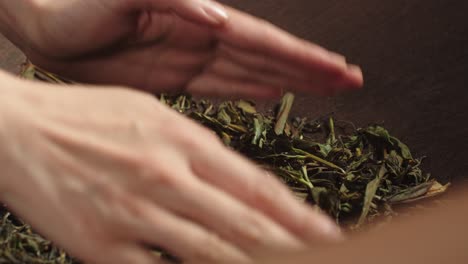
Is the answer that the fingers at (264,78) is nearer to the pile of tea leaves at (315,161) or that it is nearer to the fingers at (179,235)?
the pile of tea leaves at (315,161)

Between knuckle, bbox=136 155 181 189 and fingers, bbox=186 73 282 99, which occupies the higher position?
fingers, bbox=186 73 282 99

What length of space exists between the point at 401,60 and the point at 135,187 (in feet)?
2.50

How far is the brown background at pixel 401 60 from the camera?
1061mm

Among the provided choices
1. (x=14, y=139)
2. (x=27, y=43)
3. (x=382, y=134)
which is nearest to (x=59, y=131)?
(x=14, y=139)

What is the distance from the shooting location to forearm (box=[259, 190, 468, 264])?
12.6 inches

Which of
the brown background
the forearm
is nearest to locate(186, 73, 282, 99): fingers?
the brown background

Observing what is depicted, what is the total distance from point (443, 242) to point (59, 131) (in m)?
0.31

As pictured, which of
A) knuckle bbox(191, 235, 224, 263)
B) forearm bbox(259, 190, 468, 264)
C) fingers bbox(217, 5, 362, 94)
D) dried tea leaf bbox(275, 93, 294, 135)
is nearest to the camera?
forearm bbox(259, 190, 468, 264)

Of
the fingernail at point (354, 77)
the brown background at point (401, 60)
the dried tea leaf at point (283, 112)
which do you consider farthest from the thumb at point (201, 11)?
the brown background at point (401, 60)

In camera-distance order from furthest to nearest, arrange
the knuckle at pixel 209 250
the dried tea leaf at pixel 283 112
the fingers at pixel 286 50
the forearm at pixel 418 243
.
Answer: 1. the dried tea leaf at pixel 283 112
2. the fingers at pixel 286 50
3. the knuckle at pixel 209 250
4. the forearm at pixel 418 243

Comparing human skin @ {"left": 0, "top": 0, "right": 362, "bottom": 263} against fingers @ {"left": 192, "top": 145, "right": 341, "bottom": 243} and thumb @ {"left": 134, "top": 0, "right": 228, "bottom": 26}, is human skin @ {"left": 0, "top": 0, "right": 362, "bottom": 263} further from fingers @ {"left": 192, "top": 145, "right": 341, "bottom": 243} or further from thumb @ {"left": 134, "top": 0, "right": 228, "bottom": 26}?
thumb @ {"left": 134, "top": 0, "right": 228, "bottom": 26}

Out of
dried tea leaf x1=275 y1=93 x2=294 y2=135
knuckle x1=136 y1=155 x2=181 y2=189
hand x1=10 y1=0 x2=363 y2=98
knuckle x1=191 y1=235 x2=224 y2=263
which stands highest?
dried tea leaf x1=275 y1=93 x2=294 y2=135

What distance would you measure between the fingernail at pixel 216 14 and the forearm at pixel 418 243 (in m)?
0.46

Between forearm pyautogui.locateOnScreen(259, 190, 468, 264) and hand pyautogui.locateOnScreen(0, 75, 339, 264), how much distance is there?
0.43 feet
